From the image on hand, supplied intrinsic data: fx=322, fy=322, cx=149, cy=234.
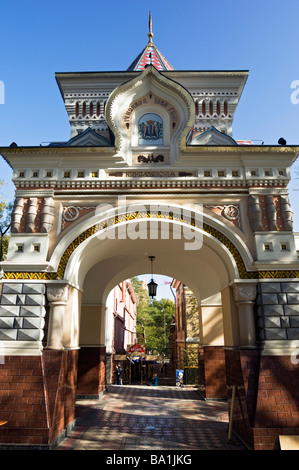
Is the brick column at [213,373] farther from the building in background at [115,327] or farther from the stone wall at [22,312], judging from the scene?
the stone wall at [22,312]

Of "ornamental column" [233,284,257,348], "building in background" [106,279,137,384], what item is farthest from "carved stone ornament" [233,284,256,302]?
"building in background" [106,279,137,384]

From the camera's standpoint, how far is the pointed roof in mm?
11508

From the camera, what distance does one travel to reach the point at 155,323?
147ft

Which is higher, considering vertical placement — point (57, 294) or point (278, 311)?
point (57, 294)

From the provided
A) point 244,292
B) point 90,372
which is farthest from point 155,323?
point 244,292

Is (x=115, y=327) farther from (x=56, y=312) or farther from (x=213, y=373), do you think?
(x=56, y=312)

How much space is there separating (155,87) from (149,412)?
8.42m

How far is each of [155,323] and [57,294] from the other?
39787 millimetres

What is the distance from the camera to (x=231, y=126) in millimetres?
9672

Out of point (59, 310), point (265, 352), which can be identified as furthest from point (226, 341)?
point (59, 310)

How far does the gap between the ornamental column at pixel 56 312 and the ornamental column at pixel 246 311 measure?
3.57m

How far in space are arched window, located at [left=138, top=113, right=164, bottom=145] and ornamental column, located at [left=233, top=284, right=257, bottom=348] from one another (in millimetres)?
3974

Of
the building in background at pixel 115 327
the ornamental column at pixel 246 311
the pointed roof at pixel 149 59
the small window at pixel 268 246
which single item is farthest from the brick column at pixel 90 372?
the pointed roof at pixel 149 59
